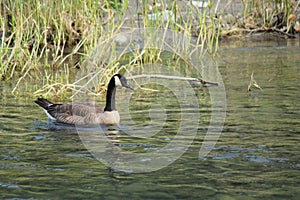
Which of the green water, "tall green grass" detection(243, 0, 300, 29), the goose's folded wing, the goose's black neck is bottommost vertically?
the green water

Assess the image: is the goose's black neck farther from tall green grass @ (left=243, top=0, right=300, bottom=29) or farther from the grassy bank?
tall green grass @ (left=243, top=0, right=300, bottom=29)

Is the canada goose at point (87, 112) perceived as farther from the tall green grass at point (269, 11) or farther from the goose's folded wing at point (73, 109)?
the tall green grass at point (269, 11)

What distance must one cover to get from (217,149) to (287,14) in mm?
13390

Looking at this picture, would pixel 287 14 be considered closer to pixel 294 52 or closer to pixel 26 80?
pixel 294 52

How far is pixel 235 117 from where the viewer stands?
449 inches

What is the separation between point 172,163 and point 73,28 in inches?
441

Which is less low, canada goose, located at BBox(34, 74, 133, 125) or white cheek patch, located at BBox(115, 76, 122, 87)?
white cheek patch, located at BBox(115, 76, 122, 87)

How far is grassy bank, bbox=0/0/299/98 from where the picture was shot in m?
14.5

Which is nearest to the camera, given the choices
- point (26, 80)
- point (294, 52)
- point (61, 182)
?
point (61, 182)

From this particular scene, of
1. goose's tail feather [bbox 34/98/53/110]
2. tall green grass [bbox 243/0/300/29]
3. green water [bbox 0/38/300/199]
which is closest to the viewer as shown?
green water [bbox 0/38/300/199]

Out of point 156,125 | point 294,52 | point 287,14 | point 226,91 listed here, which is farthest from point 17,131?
point 287,14

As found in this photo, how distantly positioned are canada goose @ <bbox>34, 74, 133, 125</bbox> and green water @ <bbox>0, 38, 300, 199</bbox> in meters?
0.23

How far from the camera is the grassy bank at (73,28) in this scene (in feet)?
47.6

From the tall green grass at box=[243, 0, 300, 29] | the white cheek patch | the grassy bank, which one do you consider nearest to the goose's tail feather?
the grassy bank
